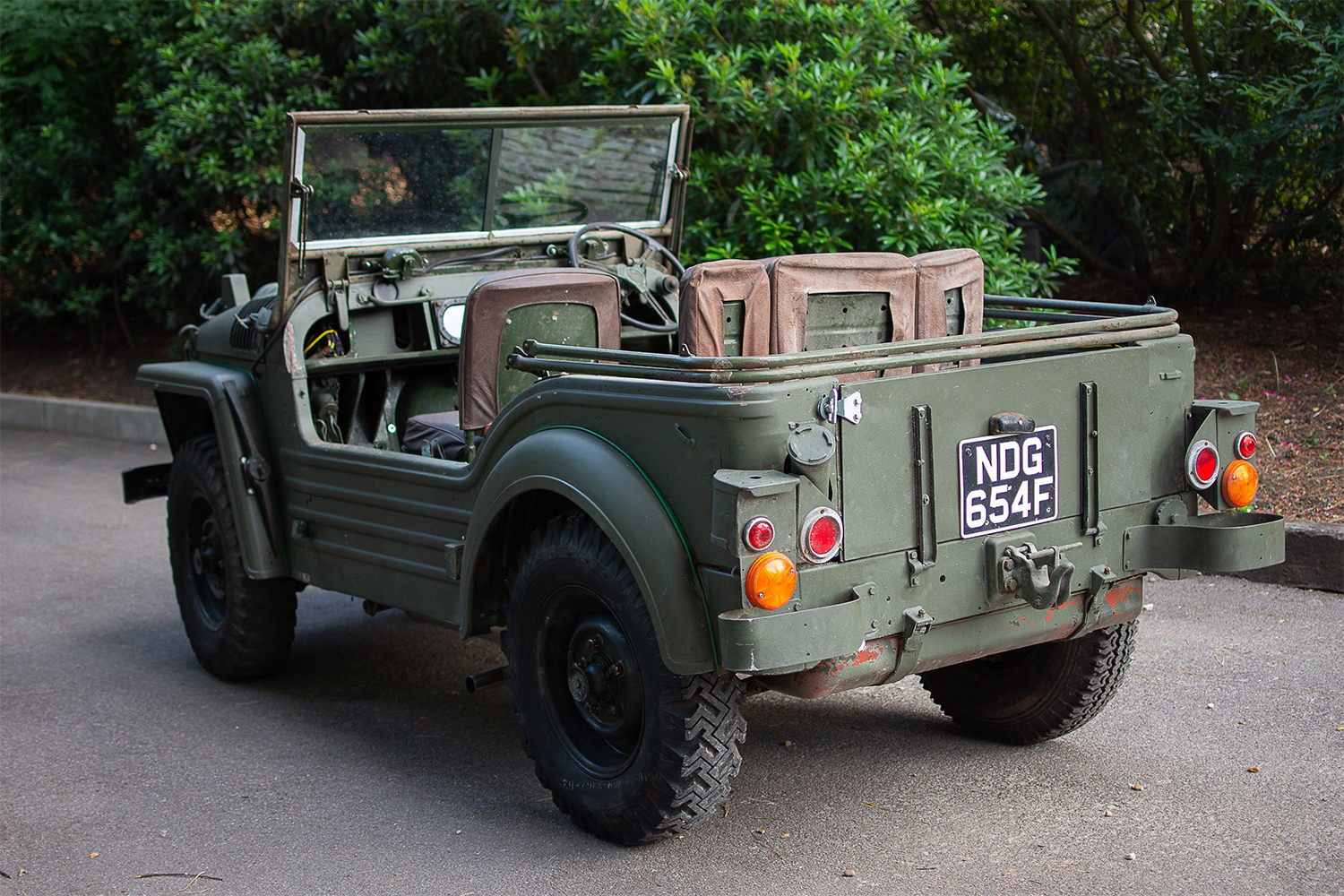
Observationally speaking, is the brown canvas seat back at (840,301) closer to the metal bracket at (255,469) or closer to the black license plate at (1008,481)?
the black license plate at (1008,481)

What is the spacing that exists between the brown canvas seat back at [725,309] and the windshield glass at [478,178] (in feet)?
6.24

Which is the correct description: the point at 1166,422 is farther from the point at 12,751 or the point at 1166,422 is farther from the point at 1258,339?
the point at 1258,339

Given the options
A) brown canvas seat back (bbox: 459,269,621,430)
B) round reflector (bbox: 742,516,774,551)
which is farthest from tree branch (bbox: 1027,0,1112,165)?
round reflector (bbox: 742,516,774,551)

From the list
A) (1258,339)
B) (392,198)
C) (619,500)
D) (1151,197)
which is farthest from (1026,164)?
(619,500)

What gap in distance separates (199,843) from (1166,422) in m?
2.98

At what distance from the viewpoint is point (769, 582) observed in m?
3.03

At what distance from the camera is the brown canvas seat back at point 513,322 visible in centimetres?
417

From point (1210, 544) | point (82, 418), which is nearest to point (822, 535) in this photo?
point (1210, 544)

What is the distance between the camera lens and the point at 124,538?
7613 mm

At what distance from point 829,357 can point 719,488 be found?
44cm

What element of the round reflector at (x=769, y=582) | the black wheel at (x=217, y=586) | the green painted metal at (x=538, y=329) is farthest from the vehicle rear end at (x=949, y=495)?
the black wheel at (x=217, y=586)

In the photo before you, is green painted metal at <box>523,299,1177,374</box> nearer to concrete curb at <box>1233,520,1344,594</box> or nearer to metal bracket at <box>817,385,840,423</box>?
metal bracket at <box>817,385,840,423</box>

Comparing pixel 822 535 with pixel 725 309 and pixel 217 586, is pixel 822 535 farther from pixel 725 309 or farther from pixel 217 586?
pixel 217 586

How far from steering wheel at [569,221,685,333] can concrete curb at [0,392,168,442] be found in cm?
596
